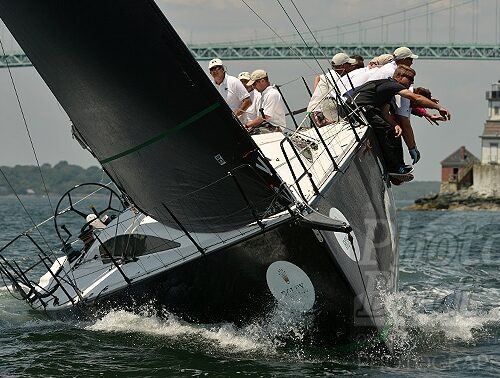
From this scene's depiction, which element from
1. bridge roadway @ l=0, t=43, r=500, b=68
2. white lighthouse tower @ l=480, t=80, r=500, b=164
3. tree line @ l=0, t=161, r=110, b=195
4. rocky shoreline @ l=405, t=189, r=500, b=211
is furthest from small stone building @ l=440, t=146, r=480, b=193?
tree line @ l=0, t=161, r=110, b=195

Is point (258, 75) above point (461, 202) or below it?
above

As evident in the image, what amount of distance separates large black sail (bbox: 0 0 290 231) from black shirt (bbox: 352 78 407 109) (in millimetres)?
1347

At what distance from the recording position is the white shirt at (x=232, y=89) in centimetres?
752

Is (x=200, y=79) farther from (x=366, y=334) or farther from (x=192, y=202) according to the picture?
(x=366, y=334)

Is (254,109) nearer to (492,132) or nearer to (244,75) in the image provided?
(244,75)

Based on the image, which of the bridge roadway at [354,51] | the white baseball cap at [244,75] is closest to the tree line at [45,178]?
the bridge roadway at [354,51]

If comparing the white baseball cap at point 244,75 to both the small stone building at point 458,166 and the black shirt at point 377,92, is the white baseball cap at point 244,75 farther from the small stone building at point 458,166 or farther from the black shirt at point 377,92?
the small stone building at point 458,166

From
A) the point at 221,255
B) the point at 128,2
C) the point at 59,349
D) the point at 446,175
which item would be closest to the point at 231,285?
the point at 221,255

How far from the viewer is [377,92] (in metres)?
6.78

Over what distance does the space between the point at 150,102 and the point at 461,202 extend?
47.4 m

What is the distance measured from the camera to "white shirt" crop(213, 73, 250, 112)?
7516 millimetres

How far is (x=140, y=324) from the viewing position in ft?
20.8

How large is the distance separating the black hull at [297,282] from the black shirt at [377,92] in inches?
21.7

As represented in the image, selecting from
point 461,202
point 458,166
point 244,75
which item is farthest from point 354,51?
point 244,75
